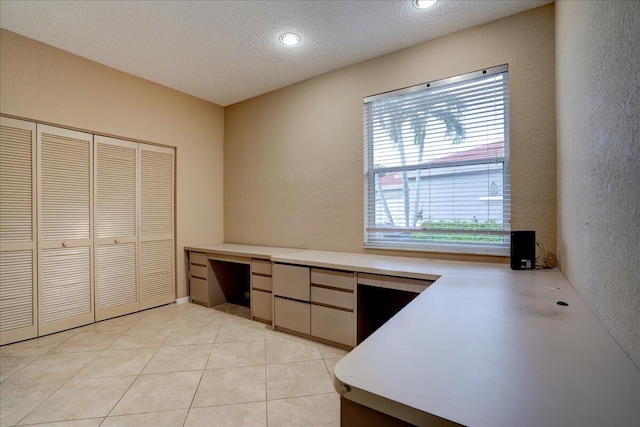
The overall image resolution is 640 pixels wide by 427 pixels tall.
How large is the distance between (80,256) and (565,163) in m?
4.32

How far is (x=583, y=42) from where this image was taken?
54.7 inches

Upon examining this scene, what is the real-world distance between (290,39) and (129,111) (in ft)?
6.89

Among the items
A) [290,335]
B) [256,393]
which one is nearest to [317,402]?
[256,393]

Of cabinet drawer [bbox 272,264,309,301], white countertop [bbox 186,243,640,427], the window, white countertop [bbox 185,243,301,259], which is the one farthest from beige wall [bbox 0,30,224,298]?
white countertop [bbox 186,243,640,427]

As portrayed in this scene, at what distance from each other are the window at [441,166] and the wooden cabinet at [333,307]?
74 cm

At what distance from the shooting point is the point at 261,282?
3.25 metres

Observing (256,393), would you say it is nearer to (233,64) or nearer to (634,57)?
(634,57)

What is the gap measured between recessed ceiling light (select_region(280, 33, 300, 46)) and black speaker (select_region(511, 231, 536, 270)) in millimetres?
2487

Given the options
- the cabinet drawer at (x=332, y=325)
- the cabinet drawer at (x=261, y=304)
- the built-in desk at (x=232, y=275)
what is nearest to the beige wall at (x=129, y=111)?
the built-in desk at (x=232, y=275)

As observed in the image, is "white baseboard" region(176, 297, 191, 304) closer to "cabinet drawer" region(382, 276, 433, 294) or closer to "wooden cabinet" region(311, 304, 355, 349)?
"wooden cabinet" region(311, 304, 355, 349)

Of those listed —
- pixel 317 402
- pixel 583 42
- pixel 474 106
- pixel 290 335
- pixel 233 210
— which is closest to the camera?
pixel 583 42

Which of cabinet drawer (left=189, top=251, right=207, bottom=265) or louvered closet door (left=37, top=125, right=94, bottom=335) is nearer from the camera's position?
louvered closet door (left=37, top=125, right=94, bottom=335)

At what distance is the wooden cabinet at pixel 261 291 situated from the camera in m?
3.19

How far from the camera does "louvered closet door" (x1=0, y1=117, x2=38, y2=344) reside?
2623mm
